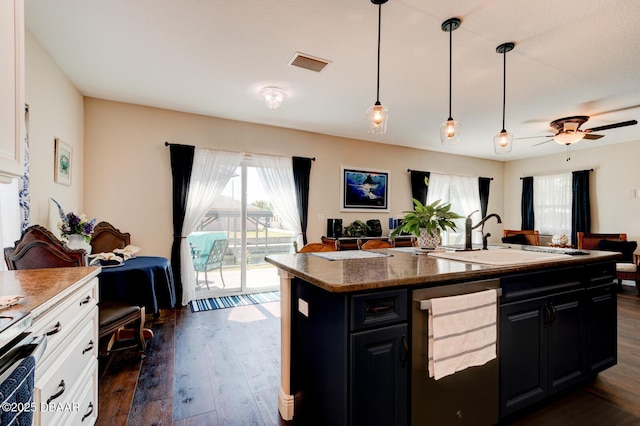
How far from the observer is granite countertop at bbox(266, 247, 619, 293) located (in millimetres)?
1316

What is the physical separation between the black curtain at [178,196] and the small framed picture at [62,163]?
112 cm

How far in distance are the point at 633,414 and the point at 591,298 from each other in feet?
2.31

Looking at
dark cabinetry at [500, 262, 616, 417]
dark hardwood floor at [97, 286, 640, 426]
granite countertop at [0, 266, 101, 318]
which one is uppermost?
granite countertop at [0, 266, 101, 318]

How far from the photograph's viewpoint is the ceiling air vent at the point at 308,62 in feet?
8.77

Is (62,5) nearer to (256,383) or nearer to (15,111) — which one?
(15,111)

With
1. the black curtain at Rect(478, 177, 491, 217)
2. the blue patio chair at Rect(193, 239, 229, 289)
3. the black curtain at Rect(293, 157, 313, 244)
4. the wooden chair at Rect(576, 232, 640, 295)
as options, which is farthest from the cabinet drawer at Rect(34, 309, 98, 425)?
the black curtain at Rect(478, 177, 491, 217)

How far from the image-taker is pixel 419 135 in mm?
5254

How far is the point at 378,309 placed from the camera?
4.42ft

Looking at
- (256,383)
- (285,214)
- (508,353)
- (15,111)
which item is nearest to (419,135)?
(285,214)

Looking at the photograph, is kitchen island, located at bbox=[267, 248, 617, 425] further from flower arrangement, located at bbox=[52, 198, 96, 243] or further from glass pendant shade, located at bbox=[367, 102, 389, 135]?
flower arrangement, located at bbox=[52, 198, 96, 243]

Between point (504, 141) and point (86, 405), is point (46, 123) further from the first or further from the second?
point (504, 141)

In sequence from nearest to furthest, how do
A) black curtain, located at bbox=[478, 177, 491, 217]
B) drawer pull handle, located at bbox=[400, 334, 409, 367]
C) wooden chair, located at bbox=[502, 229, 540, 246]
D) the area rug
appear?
1. drawer pull handle, located at bbox=[400, 334, 409, 367]
2. the area rug
3. wooden chair, located at bbox=[502, 229, 540, 246]
4. black curtain, located at bbox=[478, 177, 491, 217]

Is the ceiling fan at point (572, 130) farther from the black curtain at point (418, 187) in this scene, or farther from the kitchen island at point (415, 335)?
the black curtain at point (418, 187)

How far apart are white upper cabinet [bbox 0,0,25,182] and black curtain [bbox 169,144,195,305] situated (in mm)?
2948
